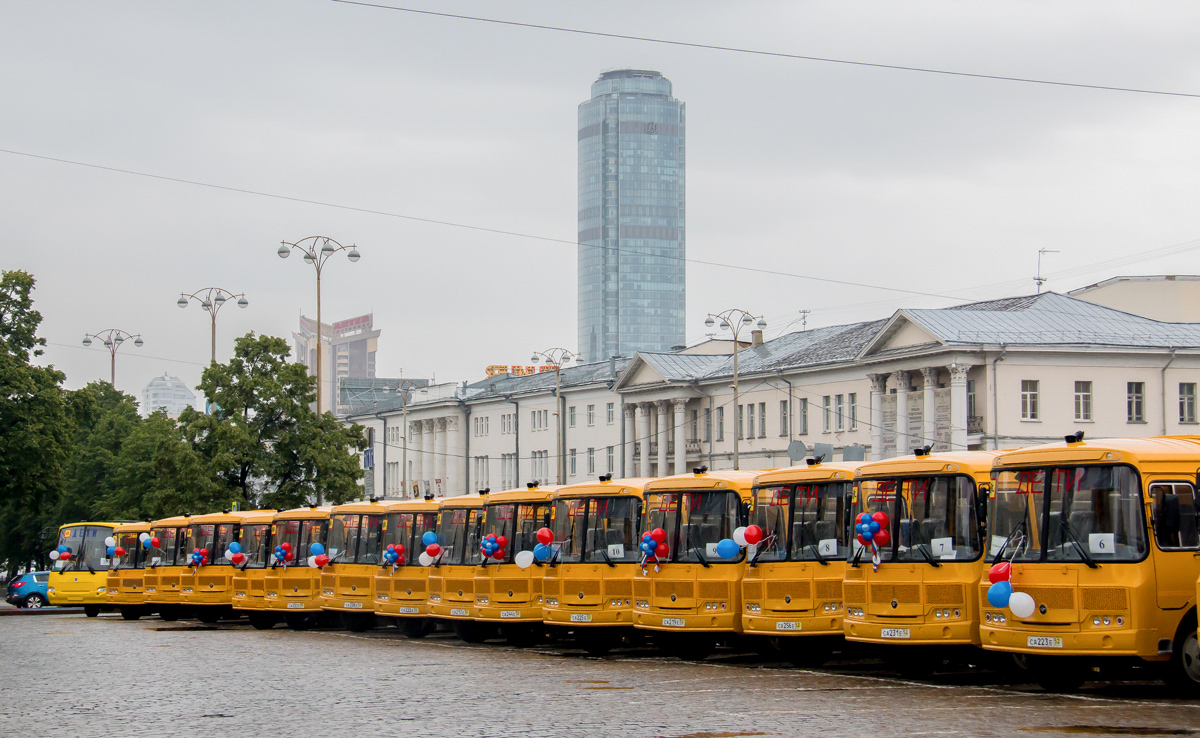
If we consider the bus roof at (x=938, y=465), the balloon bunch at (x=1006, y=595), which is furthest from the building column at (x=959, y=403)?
the balloon bunch at (x=1006, y=595)

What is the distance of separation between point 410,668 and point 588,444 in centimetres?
6637

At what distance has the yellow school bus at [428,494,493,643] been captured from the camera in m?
27.7

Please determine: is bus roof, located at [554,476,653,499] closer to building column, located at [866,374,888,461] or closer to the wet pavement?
the wet pavement

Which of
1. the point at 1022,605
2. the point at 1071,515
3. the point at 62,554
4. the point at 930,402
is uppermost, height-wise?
the point at 930,402

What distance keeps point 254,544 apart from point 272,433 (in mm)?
17519

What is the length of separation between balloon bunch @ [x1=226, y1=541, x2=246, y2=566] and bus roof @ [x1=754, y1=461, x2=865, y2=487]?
62.1 feet

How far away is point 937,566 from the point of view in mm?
18297

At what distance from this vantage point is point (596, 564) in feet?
79.6

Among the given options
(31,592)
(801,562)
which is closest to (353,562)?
(801,562)

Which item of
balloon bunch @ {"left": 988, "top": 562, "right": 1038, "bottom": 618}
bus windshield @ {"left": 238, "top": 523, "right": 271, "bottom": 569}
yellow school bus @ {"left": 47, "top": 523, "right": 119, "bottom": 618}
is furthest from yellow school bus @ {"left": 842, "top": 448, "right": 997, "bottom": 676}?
yellow school bus @ {"left": 47, "top": 523, "right": 119, "bottom": 618}

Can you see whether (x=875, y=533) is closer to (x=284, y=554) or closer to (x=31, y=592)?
(x=284, y=554)

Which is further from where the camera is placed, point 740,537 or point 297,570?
point 297,570

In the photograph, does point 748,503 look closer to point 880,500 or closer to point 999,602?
point 880,500

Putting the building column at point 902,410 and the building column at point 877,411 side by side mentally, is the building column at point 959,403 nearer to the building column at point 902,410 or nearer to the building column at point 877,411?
the building column at point 902,410
